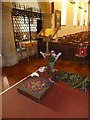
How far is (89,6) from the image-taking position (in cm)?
1666

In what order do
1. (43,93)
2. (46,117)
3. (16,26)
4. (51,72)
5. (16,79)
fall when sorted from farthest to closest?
(16,26) → (16,79) → (51,72) → (43,93) → (46,117)

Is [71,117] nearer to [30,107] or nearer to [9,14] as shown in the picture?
[30,107]

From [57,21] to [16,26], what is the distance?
2893mm

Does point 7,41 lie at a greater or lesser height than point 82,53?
greater

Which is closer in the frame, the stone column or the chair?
the stone column

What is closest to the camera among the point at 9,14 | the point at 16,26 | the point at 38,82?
the point at 38,82

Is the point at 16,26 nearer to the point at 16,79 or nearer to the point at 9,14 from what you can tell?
the point at 9,14

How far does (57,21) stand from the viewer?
855 cm

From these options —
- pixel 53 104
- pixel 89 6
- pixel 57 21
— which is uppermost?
pixel 89 6

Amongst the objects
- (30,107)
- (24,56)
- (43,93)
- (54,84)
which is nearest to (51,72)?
(54,84)

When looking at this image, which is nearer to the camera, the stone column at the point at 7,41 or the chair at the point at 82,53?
the stone column at the point at 7,41

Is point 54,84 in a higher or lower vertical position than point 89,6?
lower

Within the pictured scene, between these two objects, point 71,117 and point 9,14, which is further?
point 9,14

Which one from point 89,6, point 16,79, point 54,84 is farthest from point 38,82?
point 89,6
